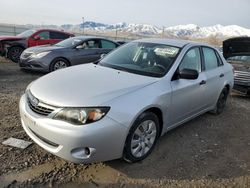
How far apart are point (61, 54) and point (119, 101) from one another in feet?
20.7

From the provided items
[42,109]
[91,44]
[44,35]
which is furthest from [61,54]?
[42,109]

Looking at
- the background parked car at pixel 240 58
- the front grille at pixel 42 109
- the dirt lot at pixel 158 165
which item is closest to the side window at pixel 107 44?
the background parked car at pixel 240 58

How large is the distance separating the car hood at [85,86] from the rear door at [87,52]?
5200 millimetres

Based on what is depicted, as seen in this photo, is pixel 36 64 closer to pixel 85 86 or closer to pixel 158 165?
pixel 85 86

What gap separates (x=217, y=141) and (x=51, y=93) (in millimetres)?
2971

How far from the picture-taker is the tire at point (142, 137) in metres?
3.58

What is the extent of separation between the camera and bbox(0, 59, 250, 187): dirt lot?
3.41 meters

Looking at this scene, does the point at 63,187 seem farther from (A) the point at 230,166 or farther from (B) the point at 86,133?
(A) the point at 230,166

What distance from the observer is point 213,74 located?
5.48m

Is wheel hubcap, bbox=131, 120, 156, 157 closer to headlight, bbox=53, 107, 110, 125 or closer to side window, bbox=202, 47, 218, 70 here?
headlight, bbox=53, 107, 110, 125

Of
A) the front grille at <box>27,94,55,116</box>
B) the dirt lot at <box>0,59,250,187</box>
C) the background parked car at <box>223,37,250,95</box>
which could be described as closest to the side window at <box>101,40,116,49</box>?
the background parked car at <box>223,37,250,95</box>

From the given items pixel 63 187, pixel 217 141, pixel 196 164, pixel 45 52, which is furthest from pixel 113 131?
pixel 45 52

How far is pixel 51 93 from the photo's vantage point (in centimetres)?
346

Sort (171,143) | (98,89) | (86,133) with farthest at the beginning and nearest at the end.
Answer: (171,143)
(98,89)
(86,133)
